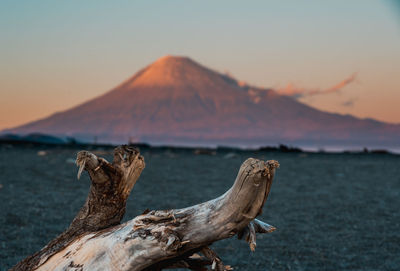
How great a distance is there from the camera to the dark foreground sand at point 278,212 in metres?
9.42

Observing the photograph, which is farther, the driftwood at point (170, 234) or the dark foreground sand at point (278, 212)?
the dark foreground sand at point (278, 212)

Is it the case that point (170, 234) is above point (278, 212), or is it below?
above

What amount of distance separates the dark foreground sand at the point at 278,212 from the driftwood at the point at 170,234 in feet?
12.8

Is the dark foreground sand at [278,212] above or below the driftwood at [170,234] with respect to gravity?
below

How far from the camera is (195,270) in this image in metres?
5.11

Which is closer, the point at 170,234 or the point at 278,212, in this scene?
the point at 170,234

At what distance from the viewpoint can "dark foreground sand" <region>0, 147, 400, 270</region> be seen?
942 cm

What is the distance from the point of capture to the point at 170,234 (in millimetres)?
4484

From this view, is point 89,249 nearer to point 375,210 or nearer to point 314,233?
point 314,233

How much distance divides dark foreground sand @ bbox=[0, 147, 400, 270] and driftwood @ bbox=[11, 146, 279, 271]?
12.8 feet

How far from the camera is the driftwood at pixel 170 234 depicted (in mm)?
4301

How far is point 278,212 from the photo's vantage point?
579 inches

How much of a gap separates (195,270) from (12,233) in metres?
7.40

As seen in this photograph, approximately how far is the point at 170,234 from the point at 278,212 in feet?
35.2
